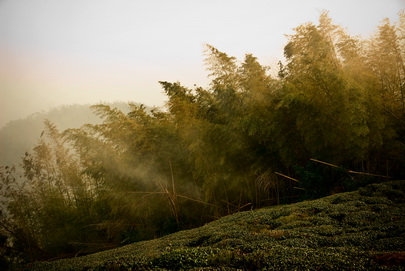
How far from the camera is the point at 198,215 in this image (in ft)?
40.7

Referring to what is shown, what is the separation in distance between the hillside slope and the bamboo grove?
6.73ft

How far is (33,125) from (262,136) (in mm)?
148145

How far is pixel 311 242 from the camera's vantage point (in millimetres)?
4363

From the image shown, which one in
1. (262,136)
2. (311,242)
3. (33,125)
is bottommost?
(311,242)

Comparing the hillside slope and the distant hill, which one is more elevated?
the distant hill

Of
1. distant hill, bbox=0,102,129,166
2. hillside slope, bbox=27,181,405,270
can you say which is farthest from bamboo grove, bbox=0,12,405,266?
distant hill, bbox=0,102,129,166

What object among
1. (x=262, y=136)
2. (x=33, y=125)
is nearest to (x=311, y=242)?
(x=262, y=136)

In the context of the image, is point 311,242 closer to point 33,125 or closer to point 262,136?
point 262,136

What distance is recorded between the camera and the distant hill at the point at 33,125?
100 metres

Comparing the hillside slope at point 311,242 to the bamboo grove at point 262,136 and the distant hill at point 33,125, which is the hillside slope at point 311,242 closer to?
the bamboo grove at point 262,136

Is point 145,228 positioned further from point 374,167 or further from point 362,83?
point 362,83

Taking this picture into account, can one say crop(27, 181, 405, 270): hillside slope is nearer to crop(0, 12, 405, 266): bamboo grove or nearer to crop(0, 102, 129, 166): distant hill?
crop(0, 12, 405, 266): bamboo grove

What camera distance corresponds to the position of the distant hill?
100 meters

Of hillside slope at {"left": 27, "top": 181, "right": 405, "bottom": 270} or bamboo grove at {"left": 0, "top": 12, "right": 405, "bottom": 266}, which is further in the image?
bamboo grove at {"left": 0, "top": 12, "right": 405, "bottom": 266}
